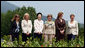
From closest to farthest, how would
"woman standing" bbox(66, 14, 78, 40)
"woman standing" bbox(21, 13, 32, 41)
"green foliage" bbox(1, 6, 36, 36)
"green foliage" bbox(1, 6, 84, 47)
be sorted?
"green foliage" bbox(1, 6, 84, 47)
"woman standing" bbox(21, 13, 32, 41)
"woman standing" bbox(66, 14, 78, 40)
"green foliage" bbox(1, 6, 36, 36)

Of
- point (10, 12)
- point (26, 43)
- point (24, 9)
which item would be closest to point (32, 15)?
point (24, 9)

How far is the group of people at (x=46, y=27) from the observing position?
1305 cm

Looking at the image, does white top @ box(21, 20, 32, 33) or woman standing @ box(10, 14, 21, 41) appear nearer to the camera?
white top @ box(21, 20, 32, 33)

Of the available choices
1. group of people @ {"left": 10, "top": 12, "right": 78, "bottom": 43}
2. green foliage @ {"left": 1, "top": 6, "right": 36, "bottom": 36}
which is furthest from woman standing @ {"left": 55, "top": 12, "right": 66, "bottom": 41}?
green foliage @ {"left": 1, "top": 6, "right": 36, "bottom": 36}

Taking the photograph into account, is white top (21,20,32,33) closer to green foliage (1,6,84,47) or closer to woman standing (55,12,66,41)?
green foliage (1,6,84,47)

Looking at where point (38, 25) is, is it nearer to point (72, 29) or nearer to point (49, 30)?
point (49, 30)

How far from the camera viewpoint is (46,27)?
44.0 feet

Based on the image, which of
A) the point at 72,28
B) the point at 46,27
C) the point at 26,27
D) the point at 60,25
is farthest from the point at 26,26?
the point at 72,28

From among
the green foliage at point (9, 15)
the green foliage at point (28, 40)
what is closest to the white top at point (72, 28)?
the green foliage at point (28, 40)

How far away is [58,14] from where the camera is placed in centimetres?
1321

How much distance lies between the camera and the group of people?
13.0 m

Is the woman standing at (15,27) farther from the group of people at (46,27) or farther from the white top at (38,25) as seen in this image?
the white top at (38,25)

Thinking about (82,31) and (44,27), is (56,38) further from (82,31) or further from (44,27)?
(82,31)

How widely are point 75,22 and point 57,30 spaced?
0.93 meters
